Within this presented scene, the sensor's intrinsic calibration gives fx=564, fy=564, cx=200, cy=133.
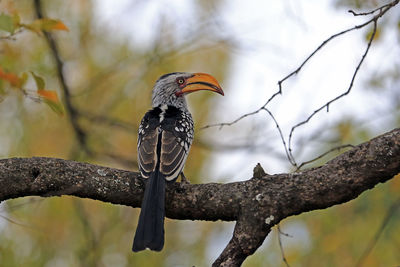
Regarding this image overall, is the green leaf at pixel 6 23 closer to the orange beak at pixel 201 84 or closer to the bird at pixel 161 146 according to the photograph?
the bird at pixel 161 146

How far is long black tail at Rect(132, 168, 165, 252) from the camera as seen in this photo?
3.23 metres

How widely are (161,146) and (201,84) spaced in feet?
4.65

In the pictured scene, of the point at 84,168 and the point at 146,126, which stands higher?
the point at 146,126

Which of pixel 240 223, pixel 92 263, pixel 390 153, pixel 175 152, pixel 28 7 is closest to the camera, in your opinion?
pixel 390 153

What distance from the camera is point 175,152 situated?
12.8ft

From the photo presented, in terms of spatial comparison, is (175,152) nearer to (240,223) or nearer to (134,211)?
(240,223)

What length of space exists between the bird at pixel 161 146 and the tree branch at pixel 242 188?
115 millimetres

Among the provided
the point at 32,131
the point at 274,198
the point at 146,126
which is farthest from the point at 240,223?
the point at 32,131

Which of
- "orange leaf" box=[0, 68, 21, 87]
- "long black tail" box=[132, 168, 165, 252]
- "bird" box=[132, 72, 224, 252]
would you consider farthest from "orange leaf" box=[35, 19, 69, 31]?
"long black tail" box=[132, 168, 165, 252]

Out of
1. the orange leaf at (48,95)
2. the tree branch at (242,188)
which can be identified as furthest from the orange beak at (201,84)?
the orange leaf at (48,95)

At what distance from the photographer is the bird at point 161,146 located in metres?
3.25

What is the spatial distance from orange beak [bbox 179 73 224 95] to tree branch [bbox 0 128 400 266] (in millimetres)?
1748

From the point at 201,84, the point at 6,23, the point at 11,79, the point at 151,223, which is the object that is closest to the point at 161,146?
the point at 151,223

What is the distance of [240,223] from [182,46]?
3.84 m
